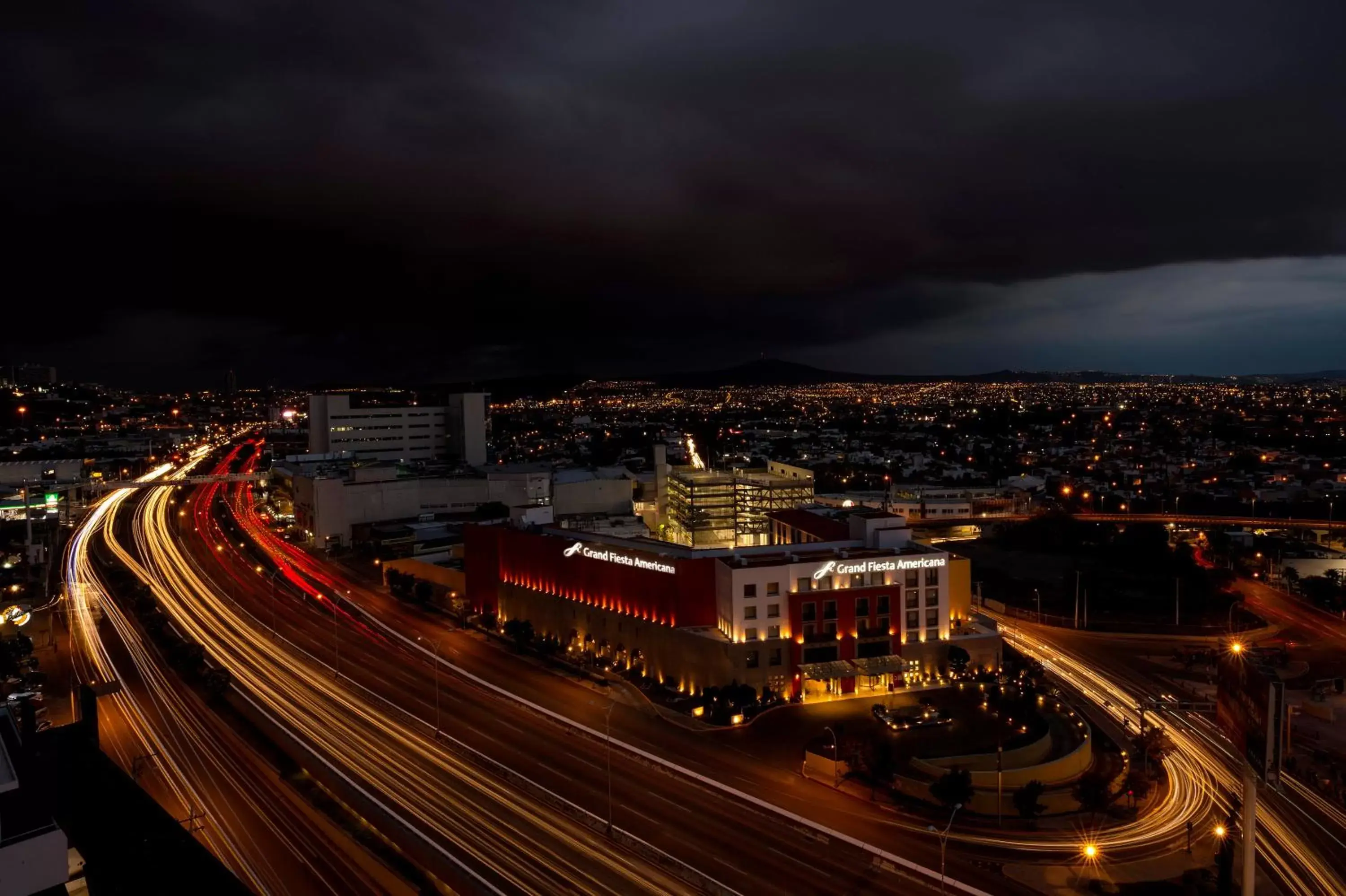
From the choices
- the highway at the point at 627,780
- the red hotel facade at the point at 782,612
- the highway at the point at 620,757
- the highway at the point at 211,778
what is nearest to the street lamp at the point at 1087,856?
the highway at the point at 620,757

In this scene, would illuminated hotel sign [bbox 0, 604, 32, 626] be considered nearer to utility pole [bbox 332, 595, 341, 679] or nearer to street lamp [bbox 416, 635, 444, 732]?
utility pole [bbox 332, 595, 341, 679]

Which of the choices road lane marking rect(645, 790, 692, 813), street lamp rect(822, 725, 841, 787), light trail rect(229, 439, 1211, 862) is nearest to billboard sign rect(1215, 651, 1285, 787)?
light trail rect(229, 439, 1211, 862)

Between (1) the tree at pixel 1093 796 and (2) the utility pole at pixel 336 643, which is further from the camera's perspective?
(2) the utility pole at pixel 336 643

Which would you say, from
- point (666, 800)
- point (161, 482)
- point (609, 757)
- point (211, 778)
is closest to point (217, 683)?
point (211, 778)

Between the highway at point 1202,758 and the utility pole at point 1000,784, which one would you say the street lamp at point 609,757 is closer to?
the utility pole at point 1000,784

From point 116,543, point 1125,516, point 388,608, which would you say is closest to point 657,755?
point 388,608

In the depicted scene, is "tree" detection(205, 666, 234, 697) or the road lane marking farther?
"tree" detection(205, 666, 234, 697)
